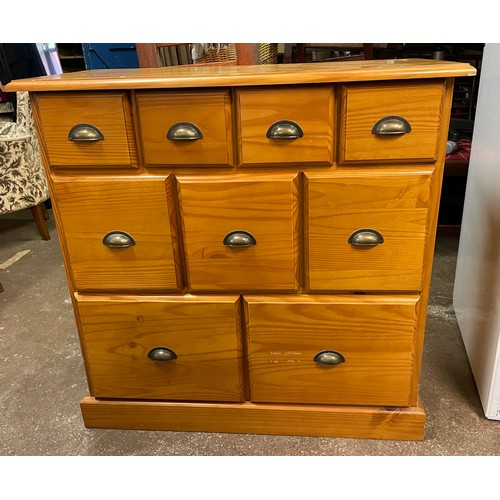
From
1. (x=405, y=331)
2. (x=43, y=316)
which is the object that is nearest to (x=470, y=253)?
(x=405, y=331)

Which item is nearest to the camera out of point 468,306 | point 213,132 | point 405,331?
point 213,132

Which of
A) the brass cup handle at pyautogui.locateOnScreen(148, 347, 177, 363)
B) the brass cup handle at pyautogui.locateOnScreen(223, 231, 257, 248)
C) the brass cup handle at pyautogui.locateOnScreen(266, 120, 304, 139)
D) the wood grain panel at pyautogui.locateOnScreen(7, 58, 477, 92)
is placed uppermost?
the wood grain panel at pyautogui.locateOnScreen(7, 58, 477, 92)

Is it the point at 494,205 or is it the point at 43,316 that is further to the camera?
the point at 43,316

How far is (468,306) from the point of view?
1.52 metres

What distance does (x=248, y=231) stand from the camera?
1058mm

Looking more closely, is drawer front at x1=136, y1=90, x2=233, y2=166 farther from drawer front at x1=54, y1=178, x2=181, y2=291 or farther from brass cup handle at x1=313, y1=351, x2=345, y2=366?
brass cup handle at x1=313, y1=351, x2=345, y2=366

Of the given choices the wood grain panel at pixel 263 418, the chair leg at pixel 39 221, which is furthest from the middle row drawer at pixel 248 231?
the chair leg at pixel 39 221

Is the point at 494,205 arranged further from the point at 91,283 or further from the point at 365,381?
the point at 91,283

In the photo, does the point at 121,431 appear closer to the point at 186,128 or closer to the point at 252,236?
the point at 252,236

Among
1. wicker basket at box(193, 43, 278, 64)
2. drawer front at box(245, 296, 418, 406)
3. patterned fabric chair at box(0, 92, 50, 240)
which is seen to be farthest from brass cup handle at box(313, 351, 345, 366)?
patterned fabric chair at box(0, 92, 50, 240)

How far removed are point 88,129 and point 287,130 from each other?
42 centimetres

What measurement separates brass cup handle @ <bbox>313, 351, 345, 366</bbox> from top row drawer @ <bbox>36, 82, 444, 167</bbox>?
47 cm

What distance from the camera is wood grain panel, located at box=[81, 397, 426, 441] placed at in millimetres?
1207

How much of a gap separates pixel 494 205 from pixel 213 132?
824 mm
